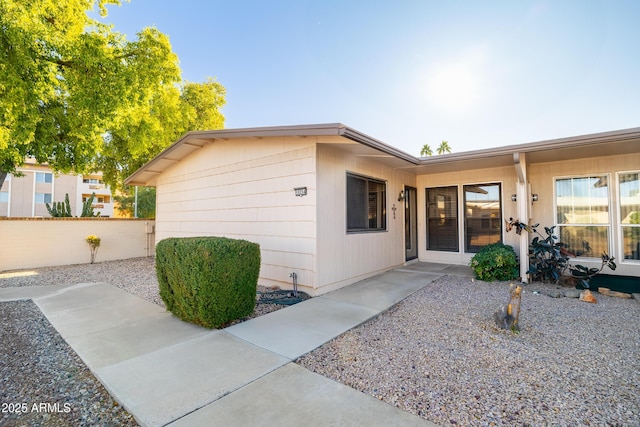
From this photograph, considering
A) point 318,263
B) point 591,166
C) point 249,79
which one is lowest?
point 318,263

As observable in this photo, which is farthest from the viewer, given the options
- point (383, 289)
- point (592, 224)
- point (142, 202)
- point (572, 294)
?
point (142, 202)

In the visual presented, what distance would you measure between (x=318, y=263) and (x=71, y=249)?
9239 mm

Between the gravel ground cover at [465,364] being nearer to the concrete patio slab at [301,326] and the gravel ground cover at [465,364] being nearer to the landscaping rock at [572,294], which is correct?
the concrete patio slab at [301,326]

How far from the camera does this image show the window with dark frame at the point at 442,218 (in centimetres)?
813

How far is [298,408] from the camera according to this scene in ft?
6.83

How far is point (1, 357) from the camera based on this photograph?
2996mm

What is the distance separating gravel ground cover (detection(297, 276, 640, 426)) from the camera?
2072mm

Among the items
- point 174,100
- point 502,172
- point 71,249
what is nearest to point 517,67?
point 502,172

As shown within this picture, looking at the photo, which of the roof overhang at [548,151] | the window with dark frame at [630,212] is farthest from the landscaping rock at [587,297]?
the roof overhang at [548,151]

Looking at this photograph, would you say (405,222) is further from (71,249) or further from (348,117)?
(71,249)

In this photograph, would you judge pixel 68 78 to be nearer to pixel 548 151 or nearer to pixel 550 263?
pixel 548 151

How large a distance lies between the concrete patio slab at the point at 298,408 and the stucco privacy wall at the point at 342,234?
9.33 feet

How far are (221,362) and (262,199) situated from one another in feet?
12.4

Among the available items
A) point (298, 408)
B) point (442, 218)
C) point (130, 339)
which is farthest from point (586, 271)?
point (130, 339)
